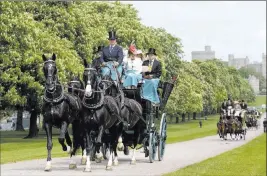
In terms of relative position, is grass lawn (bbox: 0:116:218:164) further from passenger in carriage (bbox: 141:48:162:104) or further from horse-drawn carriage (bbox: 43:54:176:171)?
passenger in carriage (bbox: 141:48:162:104)

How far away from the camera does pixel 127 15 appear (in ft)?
211

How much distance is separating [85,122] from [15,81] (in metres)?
23.8

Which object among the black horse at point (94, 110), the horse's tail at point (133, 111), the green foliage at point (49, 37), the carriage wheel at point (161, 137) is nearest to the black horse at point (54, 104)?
the black horse at point (94, 110)

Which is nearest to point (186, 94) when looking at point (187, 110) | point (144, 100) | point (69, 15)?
point (187, 110)

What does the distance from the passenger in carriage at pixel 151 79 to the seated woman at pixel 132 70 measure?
0.86 ft

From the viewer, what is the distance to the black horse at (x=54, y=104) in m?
15.7

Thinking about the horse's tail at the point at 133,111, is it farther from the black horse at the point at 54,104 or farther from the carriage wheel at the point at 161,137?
the black horse at the point at 54,104

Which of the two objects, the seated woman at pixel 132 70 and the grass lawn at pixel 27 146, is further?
the grass lawn at pixel 27 146

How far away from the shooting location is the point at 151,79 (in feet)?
67.5

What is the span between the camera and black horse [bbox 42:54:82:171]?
15.7 metres

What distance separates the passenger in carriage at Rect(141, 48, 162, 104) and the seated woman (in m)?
0.26

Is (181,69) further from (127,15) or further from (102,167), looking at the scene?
(102,167)

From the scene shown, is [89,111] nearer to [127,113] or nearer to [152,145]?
[127,113]

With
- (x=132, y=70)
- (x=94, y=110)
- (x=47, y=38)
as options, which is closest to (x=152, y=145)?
(x=132, y=70)
